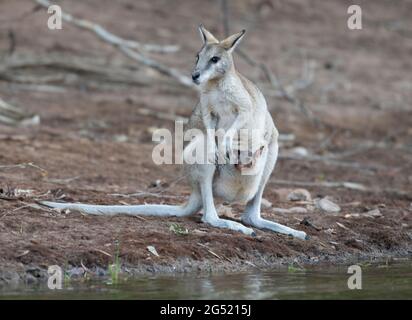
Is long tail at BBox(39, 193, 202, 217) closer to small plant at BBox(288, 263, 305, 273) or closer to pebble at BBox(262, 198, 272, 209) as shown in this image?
small plant at BBox(288, 263, 305, 273)

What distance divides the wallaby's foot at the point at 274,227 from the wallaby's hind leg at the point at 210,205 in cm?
22

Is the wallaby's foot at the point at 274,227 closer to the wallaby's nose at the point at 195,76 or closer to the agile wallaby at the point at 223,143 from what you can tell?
the agile wallaby at the point at 223,143

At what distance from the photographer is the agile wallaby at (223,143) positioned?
654 cm

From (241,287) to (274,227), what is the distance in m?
1.29

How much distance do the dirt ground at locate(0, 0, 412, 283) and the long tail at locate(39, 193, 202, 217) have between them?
6cm

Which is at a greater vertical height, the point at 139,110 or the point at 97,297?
the point at 139,110

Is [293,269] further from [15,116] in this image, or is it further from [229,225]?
[15,116]

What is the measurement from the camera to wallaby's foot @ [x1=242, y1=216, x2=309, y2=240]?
6754 mm

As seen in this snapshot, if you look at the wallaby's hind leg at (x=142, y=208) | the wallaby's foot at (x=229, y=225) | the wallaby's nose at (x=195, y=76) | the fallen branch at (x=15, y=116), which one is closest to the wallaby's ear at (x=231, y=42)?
the wallaby's nose at (x=195, y=76)

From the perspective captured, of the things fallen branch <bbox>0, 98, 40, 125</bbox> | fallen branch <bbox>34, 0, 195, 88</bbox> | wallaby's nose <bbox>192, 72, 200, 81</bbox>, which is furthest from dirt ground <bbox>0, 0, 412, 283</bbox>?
wallaby's nose <bbox>192, 72, 200, 81</bbox>
